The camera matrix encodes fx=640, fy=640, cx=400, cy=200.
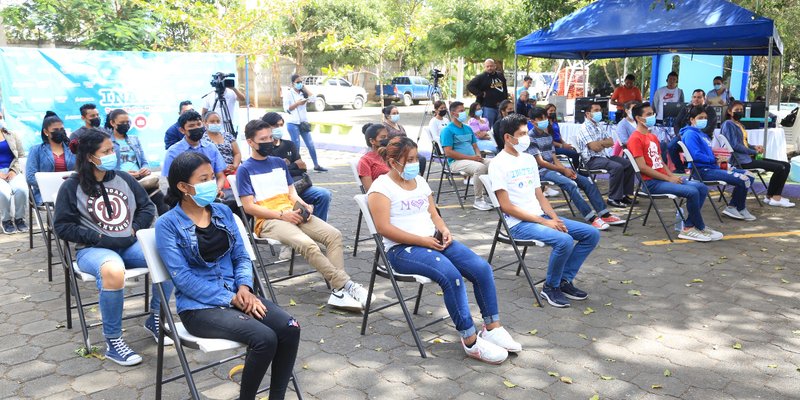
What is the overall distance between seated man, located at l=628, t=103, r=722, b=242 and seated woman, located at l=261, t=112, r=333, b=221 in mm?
3360

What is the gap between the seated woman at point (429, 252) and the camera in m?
3.97

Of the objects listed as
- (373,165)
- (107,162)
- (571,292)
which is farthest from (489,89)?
(107,162)

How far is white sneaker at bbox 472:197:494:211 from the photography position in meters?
8.36

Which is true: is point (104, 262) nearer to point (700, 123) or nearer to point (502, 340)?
point (502, 340)

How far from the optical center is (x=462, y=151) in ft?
28.6

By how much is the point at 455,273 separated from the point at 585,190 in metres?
4.02

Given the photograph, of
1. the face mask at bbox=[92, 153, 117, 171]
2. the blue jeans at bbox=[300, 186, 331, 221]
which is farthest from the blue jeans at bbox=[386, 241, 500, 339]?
the blue jeans at bbox=[300, 186, 331, 221]

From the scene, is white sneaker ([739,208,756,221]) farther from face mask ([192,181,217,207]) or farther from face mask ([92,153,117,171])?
face mask ([92,153,117,171])

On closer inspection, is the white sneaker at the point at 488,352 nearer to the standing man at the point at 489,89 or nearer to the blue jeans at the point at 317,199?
the blue jeans at the point at 317,199

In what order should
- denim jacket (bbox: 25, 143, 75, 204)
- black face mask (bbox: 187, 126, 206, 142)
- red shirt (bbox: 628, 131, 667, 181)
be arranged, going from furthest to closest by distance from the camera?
red shirt (bbox: 628, 131, 667, 181), denim jacket (bbox: 25, 143, 75, 204), black face mask (bbox: 187, 126, 206, 142)

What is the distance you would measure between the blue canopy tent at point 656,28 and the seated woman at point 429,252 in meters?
6.52

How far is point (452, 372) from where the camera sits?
3832 mm

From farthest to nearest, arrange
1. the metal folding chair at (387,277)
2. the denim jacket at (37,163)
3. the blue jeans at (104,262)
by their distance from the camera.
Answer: the denim jacket at (37,163) < the metal folding chair at (387,277) < the blue jeans at (104,262)

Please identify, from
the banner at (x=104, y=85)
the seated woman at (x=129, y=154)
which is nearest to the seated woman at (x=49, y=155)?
the seated woman at (x=129, y=154)
